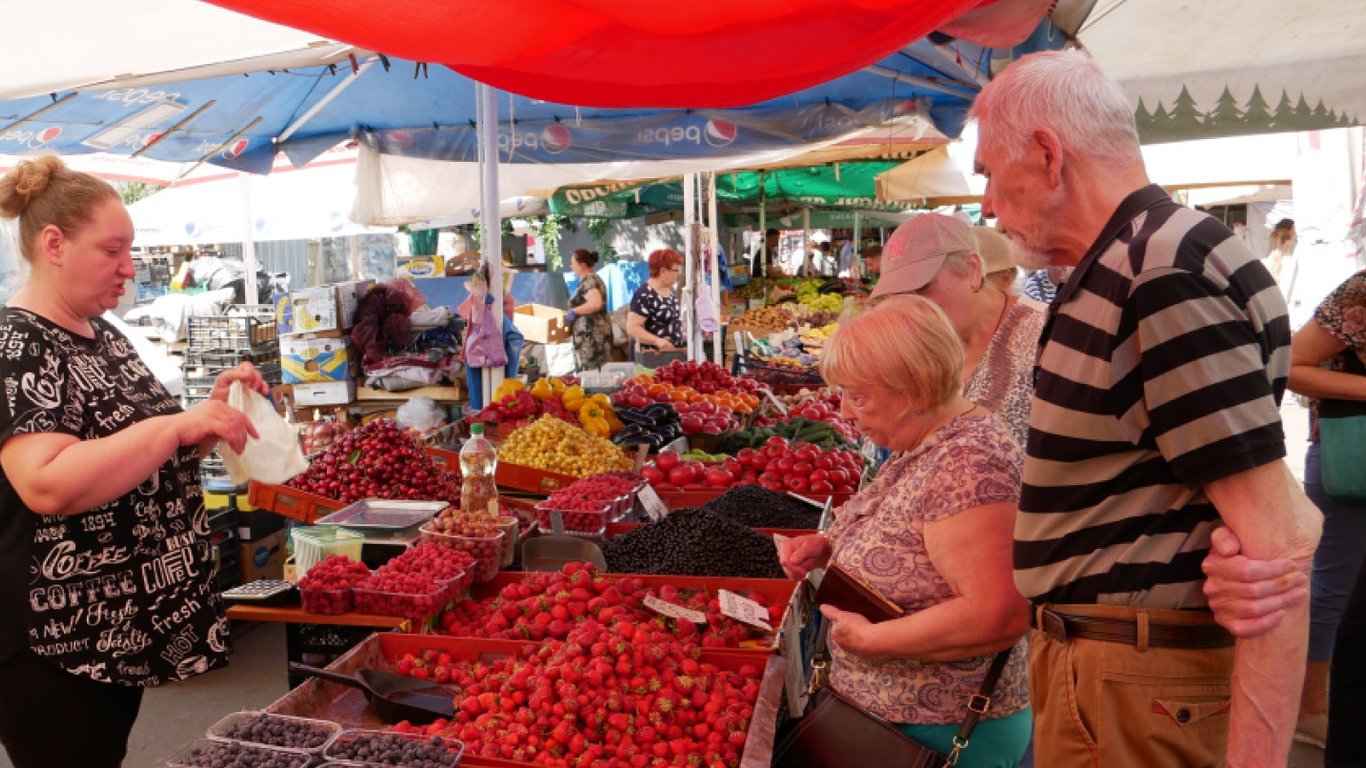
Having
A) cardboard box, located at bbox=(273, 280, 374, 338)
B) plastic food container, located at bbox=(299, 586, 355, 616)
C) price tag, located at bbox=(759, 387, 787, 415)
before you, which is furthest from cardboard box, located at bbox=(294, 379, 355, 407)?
plastic food container, located at bbox=(299, 586, 355, 616)

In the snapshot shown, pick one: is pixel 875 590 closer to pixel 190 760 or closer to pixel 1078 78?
pixel 1078 78

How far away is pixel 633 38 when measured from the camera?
254 cm

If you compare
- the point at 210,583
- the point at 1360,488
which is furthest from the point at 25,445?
the point at 1360,488

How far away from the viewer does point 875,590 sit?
6.89 ft

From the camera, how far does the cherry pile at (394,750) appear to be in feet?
6.49

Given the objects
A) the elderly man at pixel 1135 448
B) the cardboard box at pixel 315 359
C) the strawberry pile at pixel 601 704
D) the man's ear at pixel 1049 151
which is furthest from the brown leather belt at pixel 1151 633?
the cardboard box at pixel 315 359

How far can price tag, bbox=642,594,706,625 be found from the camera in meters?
2.78

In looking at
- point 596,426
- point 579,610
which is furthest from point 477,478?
point 596,426

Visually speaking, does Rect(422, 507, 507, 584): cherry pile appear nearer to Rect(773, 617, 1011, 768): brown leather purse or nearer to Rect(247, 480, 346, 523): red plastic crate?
Rect(247, 480, 346, 523): red plastic crate

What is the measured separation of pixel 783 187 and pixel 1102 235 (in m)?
13.9

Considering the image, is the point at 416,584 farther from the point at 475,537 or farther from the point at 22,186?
the point at 22,186

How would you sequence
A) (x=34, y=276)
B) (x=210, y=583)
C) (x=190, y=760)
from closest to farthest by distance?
(x=190, y=760) < (x=34, y=276) < (x=210, y=583)

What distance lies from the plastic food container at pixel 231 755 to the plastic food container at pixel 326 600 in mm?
835

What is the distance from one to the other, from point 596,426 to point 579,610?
2.95 metres
